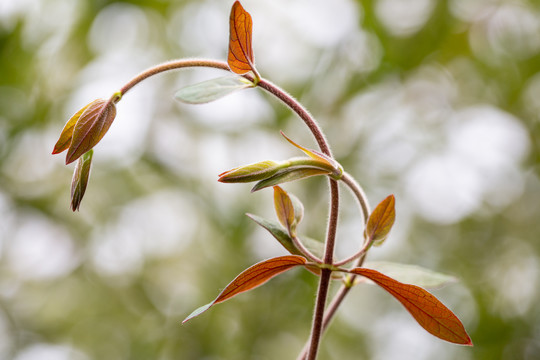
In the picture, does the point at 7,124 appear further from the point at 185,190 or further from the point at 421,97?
the point at 421,97

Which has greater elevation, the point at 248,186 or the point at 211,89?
the point at 211,89

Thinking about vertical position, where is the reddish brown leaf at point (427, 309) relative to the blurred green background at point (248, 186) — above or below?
above

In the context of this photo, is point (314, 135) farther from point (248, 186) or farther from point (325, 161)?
point (248, 186)

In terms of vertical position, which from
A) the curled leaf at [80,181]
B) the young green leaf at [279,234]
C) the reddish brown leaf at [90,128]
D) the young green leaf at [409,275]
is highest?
the reddish brown leaf at [90,128]

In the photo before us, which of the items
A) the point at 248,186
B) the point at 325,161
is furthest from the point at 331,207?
the point at 248,186

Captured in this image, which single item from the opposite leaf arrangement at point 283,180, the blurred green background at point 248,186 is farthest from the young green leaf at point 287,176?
the blurred green background at point 248,186

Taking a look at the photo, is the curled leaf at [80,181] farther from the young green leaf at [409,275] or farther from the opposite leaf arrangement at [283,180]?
the young green leaf at [409,275]
